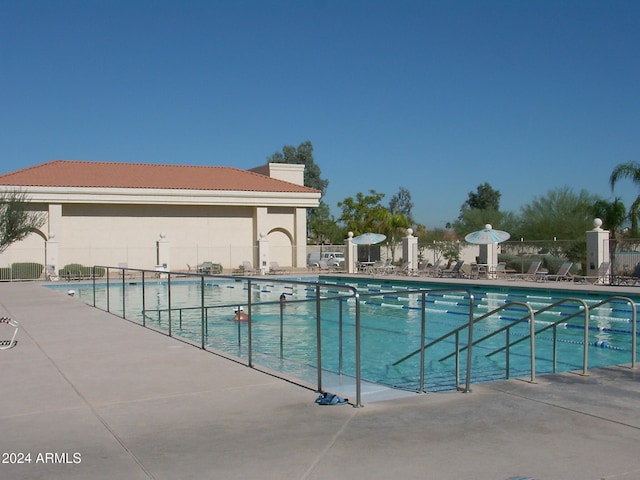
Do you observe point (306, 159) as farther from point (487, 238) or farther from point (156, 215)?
point (487, 238)

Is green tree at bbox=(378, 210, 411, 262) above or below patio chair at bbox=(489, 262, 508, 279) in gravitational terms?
above

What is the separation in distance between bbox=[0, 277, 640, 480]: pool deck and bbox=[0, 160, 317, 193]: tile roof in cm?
2917

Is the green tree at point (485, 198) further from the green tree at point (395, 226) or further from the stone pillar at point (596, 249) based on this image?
the stone pillar at point (596, 249)

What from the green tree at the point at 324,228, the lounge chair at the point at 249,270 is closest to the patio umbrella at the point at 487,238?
the lounge chair at the point at 249,270

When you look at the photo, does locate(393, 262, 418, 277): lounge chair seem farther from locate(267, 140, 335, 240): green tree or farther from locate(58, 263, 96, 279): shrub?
locate(267, 140, 335, 240): green tree

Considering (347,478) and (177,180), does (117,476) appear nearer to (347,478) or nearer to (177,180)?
(347,478)

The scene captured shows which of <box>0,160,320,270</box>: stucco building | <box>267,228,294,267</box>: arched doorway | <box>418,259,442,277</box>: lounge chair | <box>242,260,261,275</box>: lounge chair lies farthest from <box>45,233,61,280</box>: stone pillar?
<box>418,259,442,277</box>: lounge chair

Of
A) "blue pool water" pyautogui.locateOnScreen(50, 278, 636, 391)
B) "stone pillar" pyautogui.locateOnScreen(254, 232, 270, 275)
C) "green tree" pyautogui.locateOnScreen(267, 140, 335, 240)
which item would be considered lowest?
"blue pool water" pyautogui.locateOnScreen(50, 278, 636, 391)

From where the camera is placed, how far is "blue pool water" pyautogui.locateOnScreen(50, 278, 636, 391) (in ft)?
32.5

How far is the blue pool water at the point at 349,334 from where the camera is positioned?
9914 millimetres

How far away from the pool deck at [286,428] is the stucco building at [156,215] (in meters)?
26.5

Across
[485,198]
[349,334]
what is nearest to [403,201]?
[485,198]

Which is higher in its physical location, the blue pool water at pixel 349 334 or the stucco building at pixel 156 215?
the stucco building at pixel 156 215

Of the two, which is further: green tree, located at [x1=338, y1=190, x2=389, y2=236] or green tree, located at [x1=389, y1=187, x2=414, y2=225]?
green tree, located at [x1=389, y1=187, x2=414, y2=225]
